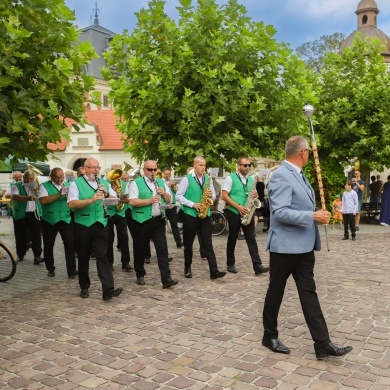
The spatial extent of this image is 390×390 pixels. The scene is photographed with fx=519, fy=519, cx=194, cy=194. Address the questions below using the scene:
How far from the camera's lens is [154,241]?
7.82 meters

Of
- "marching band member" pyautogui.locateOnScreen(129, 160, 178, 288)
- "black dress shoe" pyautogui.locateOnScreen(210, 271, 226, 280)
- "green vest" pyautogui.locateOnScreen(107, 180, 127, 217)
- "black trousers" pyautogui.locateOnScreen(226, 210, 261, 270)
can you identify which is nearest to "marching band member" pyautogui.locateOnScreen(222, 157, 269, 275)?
"black trousers" pyautogui.locateOnScreen(226, 210, 261, 270)

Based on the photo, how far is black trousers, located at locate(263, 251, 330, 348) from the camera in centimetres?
467

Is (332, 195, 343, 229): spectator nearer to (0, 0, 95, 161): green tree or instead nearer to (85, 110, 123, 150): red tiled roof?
(0, 0, 95, 161): green tree

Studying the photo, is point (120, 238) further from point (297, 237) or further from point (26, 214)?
point (297, 237)

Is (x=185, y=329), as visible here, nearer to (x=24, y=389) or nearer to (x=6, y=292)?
(x=24, y=389)

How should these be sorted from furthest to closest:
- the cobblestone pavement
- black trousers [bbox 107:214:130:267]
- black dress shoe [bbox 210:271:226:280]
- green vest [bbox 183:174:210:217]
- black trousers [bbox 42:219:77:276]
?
1. black trousers [bbox 107:214:130:267]
2. black trousers [bbox 42:219:77:276]
3. green vest [bbox 183:174:210:217]
4. black dress shoe [bbox 210:271:226:280]
5. the cobblestone pavement

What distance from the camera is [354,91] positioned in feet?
61.0

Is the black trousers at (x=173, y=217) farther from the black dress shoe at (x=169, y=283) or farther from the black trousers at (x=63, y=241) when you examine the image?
the black dress shoe at (x=169, y=283)

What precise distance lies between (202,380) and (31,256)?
26.9 ft

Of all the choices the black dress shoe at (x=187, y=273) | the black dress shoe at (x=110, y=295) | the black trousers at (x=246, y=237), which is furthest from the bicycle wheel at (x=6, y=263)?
the black trousers at (x=246, y=237)

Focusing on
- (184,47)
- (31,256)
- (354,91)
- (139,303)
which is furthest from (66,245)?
(354,91)

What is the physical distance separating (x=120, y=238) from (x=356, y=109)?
12.0m

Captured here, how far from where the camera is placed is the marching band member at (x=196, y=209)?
8.33 m

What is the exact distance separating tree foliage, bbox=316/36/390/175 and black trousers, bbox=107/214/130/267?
10.6 meters
